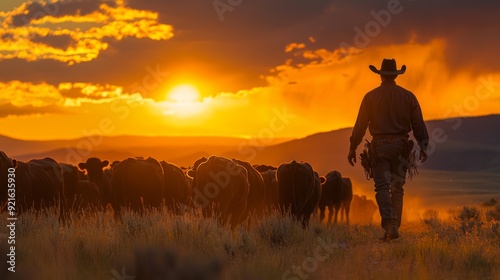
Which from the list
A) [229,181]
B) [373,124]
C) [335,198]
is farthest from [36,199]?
[335,198]

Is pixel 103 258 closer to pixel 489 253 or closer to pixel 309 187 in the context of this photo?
pixel 489 253

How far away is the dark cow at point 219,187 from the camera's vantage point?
49.0ft

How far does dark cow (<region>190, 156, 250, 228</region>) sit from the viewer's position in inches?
588

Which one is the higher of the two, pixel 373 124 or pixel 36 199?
pixel 373 124

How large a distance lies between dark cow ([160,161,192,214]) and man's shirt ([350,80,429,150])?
7458mm

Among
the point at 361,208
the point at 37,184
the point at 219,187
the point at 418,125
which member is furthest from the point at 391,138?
the point at 361,208

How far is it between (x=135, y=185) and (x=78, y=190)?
5396mm

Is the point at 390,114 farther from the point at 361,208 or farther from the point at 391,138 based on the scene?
the point at 361,208

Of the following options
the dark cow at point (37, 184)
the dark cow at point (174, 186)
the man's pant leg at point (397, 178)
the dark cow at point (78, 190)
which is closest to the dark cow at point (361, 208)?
the dark cow at point (78, 190)

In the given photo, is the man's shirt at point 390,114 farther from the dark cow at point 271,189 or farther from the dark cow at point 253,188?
the dark cow at point 271,189

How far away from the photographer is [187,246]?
10031 mm

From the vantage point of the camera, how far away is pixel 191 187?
17.6 m

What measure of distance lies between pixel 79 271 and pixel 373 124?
6.11 meters

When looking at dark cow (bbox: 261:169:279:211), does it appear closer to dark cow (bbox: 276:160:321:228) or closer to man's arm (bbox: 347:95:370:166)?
dark cow (bbox: 276:160:321:228)
